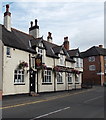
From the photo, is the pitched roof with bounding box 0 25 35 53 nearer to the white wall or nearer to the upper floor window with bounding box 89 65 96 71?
the white wall

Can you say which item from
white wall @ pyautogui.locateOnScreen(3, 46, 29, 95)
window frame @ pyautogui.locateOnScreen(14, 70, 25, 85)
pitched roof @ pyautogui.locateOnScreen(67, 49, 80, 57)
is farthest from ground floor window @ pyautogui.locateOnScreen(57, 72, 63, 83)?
window frame @ pyautogui.locateOnScreen(14, 70, 25, 85)

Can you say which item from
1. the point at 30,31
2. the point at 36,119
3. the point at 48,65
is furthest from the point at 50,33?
the point at 36,119

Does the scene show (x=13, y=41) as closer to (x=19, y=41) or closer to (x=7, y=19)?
(x=19, y=41)

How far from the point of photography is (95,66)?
52031 millimetres

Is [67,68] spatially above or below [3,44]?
below

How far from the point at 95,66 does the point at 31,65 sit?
3407 cm

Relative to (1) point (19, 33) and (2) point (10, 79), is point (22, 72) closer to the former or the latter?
(2) point (10, 79)

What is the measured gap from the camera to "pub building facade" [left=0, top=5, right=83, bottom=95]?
18.2 meters

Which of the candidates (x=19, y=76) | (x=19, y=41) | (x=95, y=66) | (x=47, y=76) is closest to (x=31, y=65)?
(x=19, y=76)

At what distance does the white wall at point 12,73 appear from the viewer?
17461 millimetres

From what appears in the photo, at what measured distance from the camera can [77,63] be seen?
33.4m

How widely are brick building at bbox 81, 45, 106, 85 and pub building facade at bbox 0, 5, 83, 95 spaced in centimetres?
2180

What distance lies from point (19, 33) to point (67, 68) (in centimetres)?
1001

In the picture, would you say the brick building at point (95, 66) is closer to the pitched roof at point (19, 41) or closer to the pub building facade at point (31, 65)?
the pub building facade at point (31, 65)
